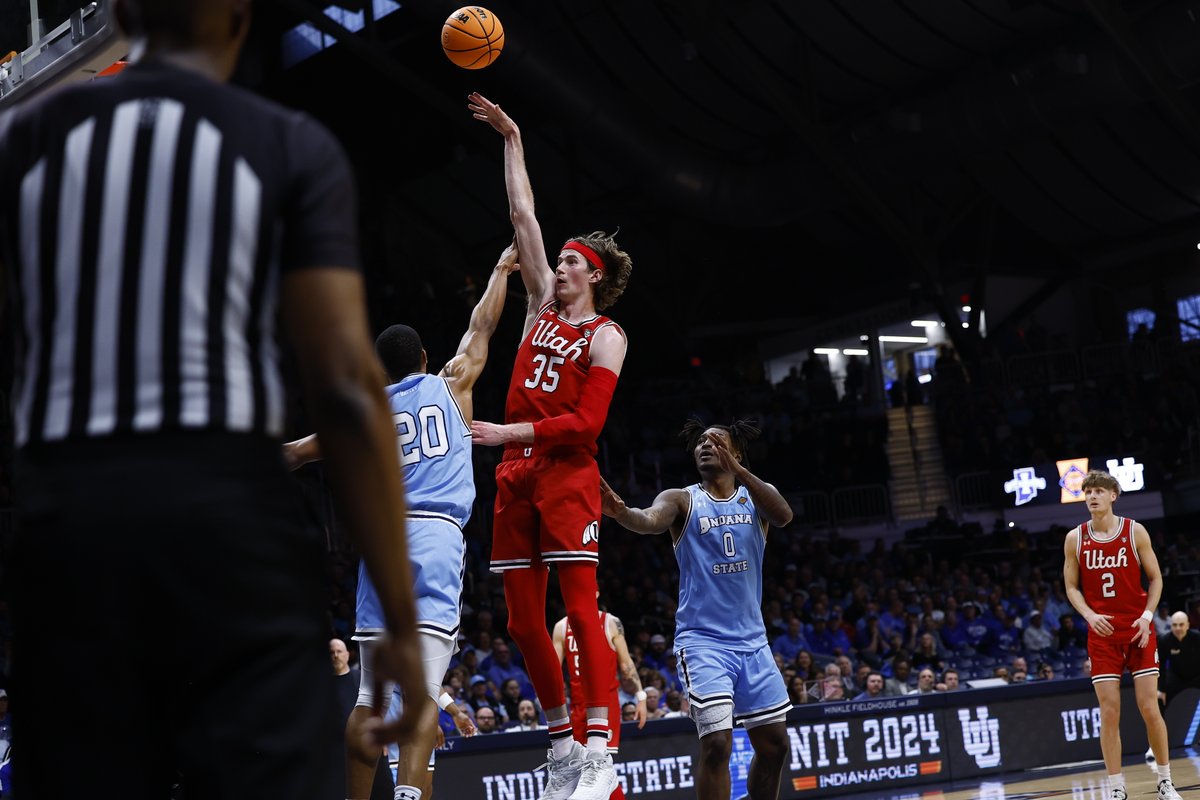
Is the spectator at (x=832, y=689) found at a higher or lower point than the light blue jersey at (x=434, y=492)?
lower

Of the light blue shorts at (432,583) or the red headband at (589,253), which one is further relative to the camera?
the red headband at (589,253)

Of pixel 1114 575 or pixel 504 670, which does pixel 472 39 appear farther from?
pixel 504 670

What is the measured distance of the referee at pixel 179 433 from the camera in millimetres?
1862

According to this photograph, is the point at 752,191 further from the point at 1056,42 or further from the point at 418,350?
the point at 418,350

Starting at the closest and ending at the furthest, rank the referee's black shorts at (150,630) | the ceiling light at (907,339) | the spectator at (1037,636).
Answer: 1. the referee's black shorts at (150,630)
2. the spectator at (1037,636)
3. the ceiling light at (907,339)

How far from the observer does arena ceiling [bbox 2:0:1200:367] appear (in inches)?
847

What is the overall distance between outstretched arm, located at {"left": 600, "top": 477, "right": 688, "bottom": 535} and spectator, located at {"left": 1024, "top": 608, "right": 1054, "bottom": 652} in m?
14.0

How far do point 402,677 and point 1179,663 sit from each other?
15766 mm

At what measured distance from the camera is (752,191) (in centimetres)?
2505

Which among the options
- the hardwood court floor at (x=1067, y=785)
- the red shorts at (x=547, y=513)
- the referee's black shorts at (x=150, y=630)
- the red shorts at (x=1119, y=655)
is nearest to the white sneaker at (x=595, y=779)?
the red shorts at (x=547, y=513)

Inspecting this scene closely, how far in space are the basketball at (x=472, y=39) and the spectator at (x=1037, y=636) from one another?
15.2 meters

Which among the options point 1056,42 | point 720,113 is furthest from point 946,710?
point 720,113

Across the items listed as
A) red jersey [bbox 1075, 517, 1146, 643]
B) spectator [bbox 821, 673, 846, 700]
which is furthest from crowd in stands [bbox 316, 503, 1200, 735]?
red jersey [bbox 1075, 517, 1146, 643]

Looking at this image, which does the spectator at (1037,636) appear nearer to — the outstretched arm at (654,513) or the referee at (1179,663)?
the referee at (1179,663)
